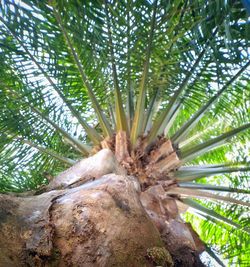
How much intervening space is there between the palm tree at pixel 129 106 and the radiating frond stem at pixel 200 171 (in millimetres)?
12

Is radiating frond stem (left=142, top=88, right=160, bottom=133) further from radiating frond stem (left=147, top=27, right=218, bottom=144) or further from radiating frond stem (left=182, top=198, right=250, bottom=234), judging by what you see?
radiating frond stem (left=182, top=198, right=250, bottom=234)

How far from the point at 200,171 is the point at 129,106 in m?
0.80

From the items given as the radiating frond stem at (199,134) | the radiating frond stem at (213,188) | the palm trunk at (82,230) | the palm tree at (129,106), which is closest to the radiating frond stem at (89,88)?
the palm tree at (129,106)

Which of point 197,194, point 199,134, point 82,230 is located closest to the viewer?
point 82,230

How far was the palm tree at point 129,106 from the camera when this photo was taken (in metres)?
2.05

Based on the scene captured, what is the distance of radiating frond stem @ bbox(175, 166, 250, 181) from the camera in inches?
129

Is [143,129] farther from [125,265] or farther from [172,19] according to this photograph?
[125,265]

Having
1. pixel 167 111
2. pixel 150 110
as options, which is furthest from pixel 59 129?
pixel 167 111

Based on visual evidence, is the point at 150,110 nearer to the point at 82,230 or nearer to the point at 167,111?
the point at 167,111

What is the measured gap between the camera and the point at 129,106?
3658mm

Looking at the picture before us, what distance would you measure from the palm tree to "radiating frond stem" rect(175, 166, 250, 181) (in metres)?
0.01

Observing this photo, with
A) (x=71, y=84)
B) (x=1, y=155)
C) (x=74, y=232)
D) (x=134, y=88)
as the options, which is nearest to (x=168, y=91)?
(x=134, y=88)

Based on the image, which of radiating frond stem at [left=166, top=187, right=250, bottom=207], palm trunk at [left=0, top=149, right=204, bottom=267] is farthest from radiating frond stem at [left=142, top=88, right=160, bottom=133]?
palm trunk at [left=0, top=149, right=204, bottom=267]

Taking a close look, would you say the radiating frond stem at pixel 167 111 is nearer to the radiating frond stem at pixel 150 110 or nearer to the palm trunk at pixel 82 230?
the radiating frond stem at pixel 150 110
